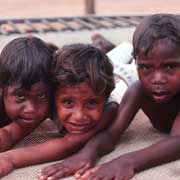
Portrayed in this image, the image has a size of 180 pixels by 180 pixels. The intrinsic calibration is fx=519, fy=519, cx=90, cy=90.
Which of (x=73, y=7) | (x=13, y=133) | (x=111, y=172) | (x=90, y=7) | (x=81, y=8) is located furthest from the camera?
(x=73, y=7)

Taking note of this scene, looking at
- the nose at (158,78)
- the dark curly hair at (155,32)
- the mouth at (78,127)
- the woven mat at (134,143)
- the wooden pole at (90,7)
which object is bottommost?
the woven mat at (134,143)

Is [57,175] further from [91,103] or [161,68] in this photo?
[161,68]

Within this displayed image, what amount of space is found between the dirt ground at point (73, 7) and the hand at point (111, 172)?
3766mm

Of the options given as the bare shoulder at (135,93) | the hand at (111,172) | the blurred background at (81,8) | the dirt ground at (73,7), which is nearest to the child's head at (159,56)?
the bare shoulder at (135,93)

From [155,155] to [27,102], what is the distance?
0.34 meters

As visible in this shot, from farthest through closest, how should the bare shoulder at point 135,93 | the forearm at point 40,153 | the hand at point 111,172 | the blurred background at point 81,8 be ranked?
1. the blurred background at point 81,8
2. the bare shoulder at point 135,93
3. the forearm at point 40,153
4. the hand at point 111,172

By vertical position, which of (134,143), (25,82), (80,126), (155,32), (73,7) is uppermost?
(155,32)

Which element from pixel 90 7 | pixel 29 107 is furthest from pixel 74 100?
pixel 90 7

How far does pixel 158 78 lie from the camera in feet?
4.08

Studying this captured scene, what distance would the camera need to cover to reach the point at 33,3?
20.5ft

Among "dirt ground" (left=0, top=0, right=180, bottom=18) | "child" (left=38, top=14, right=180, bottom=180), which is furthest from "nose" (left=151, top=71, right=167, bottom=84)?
"dirt ground" (left=0, top=0, right=180, bottom=18)

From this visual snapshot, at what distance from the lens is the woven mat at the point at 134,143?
3.86ft

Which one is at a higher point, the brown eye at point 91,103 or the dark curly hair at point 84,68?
the dark curly hair at point 84,68

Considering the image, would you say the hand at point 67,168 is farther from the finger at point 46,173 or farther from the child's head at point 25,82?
the child's head at point 25,82
